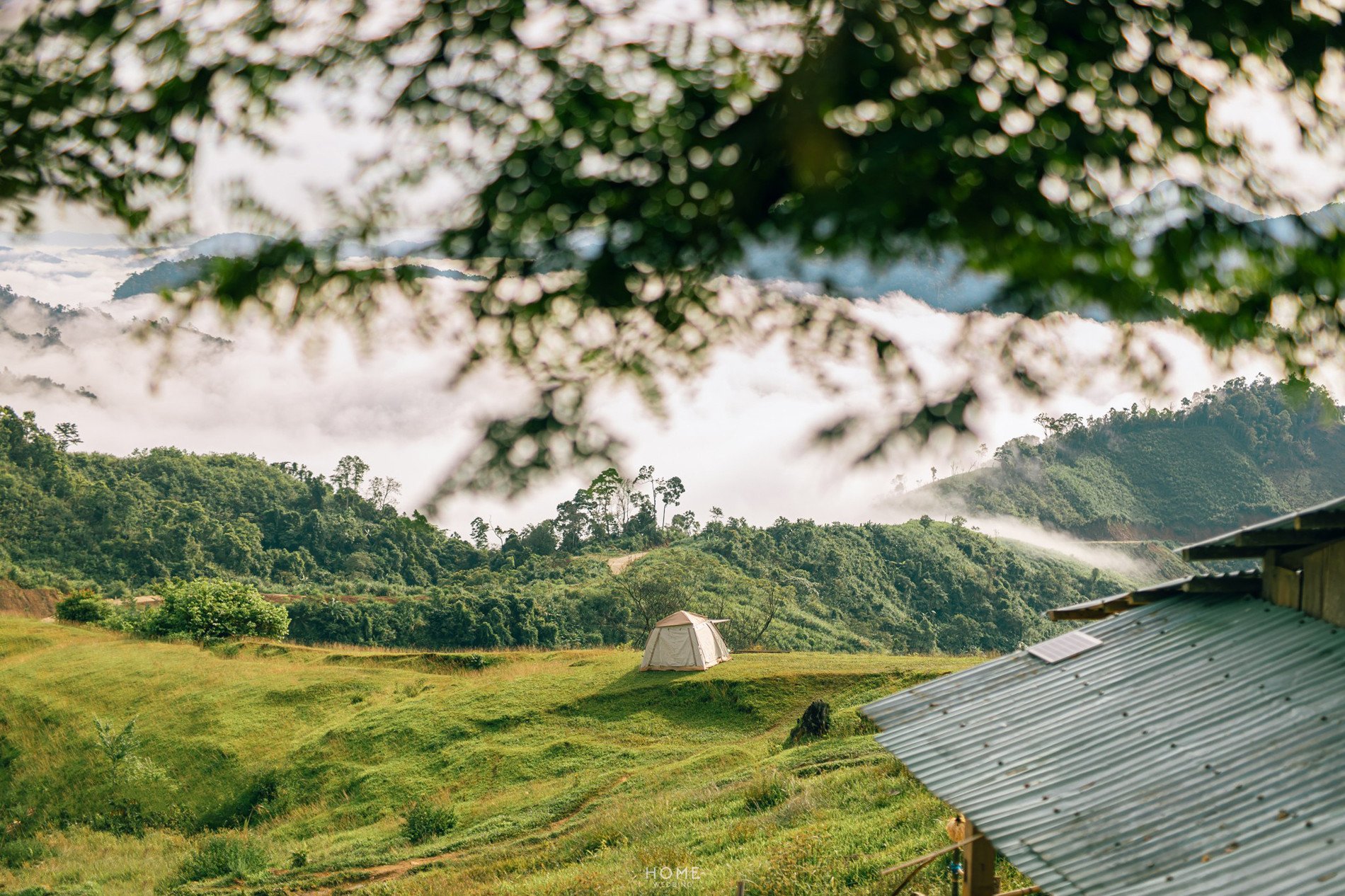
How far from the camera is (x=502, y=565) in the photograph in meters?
73.6

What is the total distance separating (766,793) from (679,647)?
609 inches

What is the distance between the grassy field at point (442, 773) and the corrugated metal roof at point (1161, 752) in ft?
14.5

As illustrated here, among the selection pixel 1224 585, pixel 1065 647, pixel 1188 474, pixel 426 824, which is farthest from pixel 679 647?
pixel 1188 474

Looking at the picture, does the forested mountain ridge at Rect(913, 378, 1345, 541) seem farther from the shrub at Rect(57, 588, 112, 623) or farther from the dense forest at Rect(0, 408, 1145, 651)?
the shrub at Rect(57, 588, 112, 623)

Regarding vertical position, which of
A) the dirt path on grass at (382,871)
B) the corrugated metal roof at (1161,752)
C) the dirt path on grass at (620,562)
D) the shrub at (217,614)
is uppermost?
the dirt path on grass at (620,562)

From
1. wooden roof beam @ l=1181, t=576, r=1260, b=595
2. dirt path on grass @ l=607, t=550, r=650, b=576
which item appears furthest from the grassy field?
dirt path on grass @ l=607, t=550, r=650, b=576

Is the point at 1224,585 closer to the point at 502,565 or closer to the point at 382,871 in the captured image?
the point at 382,871

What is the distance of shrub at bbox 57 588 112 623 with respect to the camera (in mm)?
44656

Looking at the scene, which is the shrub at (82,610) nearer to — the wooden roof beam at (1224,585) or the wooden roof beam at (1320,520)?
the wooden roof beam at (1224,585)

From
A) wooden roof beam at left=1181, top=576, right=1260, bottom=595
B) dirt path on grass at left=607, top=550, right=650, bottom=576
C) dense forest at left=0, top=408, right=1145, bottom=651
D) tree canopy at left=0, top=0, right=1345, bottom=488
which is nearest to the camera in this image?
Result: tree canopy at left=0, top=0, right=1345, bottom=488

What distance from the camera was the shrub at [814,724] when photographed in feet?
72.6

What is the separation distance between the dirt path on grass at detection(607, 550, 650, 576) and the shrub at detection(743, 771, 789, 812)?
169ft

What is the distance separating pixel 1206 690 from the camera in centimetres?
641

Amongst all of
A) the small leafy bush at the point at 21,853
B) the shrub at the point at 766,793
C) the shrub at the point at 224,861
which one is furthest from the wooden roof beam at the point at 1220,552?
the small leafy bush at the point at 21,853
